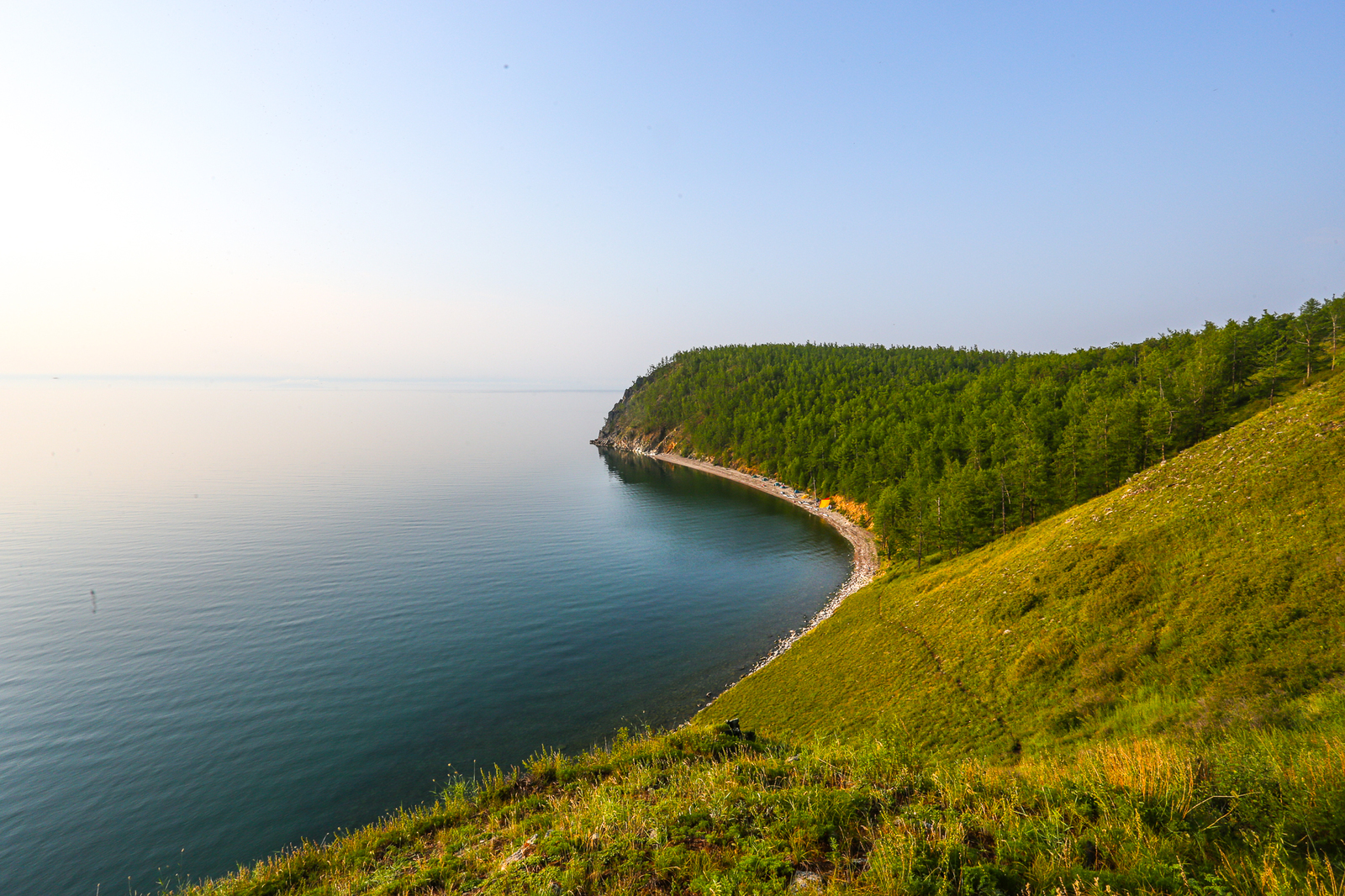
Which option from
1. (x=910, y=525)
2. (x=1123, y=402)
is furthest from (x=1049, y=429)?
(x=910, y=525)

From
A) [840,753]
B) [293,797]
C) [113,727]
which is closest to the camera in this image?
[840,753]

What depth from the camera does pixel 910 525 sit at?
246ft

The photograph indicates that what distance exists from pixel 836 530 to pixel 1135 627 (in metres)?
66.9

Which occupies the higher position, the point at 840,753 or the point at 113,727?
the point at 840,753

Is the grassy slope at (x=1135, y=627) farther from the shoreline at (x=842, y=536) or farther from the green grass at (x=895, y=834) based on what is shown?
the green grass at (x=895, y=834)

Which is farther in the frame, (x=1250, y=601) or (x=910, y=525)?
(x=910, y=525)

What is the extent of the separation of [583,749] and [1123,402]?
80.2 m

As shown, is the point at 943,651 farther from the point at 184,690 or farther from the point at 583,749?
the point at 184,690

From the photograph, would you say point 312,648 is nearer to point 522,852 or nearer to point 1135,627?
point 522,852

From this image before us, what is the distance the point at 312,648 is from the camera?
50562 millimetres

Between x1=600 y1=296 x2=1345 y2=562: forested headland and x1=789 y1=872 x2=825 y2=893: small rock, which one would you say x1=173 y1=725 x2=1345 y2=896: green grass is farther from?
x1=600 y1=296 x2=1345 y2=562: forested headland

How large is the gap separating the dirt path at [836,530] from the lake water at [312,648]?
209 centimetres

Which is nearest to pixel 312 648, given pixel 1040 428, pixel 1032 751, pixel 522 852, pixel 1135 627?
pixel 522 852

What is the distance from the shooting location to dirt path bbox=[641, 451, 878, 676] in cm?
5522
